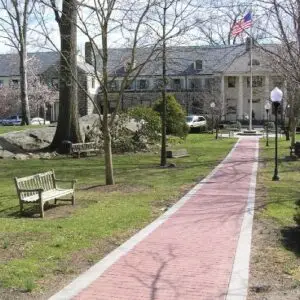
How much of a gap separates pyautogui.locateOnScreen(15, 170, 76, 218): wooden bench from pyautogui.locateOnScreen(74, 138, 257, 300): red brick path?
246 centimetres

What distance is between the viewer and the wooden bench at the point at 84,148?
24391 mm

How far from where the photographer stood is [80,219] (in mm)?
9992

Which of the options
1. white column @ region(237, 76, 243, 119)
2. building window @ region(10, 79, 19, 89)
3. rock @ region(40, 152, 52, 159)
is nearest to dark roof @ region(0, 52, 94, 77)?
building window @ region(10, 79, 19, 89)

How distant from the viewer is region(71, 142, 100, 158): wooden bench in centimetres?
2439

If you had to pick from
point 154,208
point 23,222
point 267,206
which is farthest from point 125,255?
point 267,206

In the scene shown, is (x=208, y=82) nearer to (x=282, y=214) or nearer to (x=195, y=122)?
(x=195, y=122)

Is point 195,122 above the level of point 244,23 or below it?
below

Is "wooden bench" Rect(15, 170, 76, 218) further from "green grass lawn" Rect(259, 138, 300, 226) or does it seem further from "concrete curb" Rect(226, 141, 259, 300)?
"green grass lawn" Rect(259, 138, 300, 226)

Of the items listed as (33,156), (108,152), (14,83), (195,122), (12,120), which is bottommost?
(33,156)

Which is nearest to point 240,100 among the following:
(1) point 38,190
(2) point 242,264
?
(1) point 38,190

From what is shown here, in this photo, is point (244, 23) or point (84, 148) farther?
point (84, 148)

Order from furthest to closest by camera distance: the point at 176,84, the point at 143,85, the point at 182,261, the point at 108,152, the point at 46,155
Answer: the point at 176,84 → the point at 143,85 → the point at 46,155 → the point at 108,152 → the point at 182,261

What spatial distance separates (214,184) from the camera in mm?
15281

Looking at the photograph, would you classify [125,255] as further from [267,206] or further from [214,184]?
[214,184]
